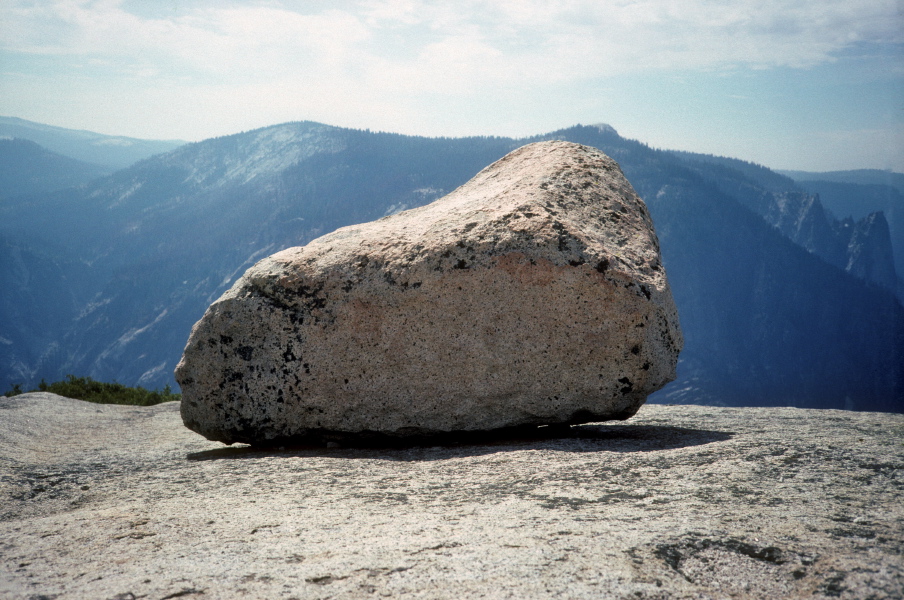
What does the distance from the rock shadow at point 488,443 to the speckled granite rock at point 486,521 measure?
0.21 ft

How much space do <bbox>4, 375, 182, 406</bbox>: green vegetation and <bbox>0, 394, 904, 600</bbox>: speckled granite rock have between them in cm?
983

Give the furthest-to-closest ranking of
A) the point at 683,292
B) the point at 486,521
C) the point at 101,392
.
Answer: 1. the point at 683,292
2. the point at 101,392
3. the point at 486,521

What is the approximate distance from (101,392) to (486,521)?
650 inches

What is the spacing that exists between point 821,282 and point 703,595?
562 ft

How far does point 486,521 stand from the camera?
12.3ft

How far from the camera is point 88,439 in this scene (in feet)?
32.1

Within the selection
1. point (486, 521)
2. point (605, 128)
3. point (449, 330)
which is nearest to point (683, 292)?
point (605, 128)

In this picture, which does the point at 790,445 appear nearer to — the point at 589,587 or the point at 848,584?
the point at 848,584

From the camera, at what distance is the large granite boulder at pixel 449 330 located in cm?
675

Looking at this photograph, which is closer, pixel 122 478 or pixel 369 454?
pixel 122 478

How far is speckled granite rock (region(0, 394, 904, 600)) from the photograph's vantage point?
9.18 feet

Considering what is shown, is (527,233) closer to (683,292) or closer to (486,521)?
(486,521)

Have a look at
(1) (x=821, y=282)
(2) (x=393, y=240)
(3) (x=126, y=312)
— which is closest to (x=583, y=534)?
(2) (x=393, y=240)

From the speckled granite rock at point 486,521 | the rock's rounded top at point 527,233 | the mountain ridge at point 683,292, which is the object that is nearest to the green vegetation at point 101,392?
the speckled granite rock at point 486,521
